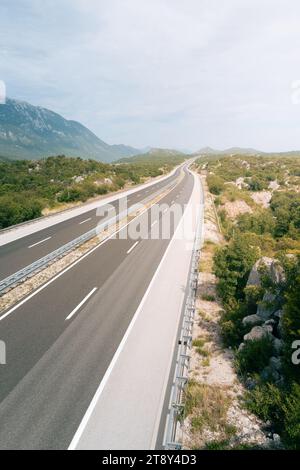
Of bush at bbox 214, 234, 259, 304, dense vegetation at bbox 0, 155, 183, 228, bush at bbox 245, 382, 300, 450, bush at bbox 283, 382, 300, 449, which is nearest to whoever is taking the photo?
bush at bbox 283, 382, 300, 449

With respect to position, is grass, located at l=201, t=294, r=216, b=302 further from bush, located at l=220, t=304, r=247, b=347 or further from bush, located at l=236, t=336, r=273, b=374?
bush, located at l=236, t=336, r=273, b=374

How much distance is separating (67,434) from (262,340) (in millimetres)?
6780

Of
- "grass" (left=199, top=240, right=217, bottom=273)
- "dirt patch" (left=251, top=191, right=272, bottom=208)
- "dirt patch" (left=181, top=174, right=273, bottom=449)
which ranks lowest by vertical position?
"dirt patch" (left=181, top=174, right=273, bottom=449)

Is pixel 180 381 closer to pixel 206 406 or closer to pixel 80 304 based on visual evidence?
pixel 206 406

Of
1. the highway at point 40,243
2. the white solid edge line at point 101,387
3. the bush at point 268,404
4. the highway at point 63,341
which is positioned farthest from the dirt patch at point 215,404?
the highway at point 40,243

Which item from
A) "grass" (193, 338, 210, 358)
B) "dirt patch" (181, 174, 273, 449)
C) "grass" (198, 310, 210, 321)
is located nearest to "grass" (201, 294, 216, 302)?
"grass" (198, 310, 210, 321)

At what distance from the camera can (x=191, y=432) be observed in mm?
8273

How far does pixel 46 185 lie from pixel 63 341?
4330cm

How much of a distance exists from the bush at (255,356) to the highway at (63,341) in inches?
184

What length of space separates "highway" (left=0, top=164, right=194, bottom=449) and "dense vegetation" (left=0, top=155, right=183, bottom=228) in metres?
12.3

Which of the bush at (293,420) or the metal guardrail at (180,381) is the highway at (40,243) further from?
the bush at (293,420)

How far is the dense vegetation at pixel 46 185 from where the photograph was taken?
33.2 m

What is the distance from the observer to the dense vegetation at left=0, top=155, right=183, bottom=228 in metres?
33.2

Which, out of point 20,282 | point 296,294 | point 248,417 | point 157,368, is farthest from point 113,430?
point 20,282
